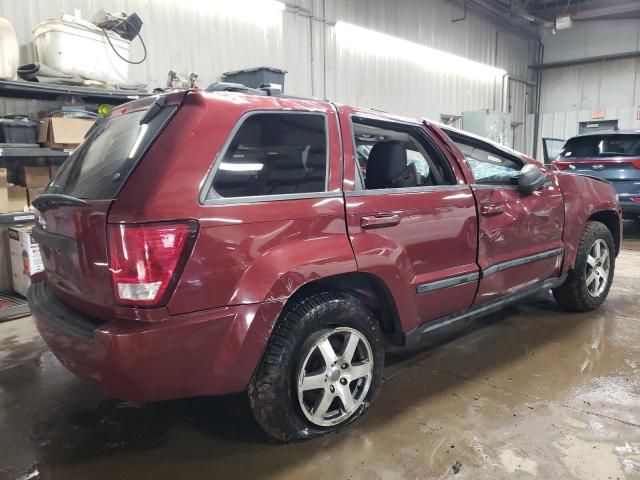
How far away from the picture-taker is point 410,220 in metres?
2.35

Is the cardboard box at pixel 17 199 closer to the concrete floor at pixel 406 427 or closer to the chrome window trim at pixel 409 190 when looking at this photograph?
the concrete floor at pixel 406 427

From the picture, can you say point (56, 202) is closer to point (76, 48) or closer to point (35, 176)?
point (35, 176)

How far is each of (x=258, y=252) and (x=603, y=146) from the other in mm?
6846

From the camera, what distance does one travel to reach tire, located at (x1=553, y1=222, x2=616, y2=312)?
11.8 ft

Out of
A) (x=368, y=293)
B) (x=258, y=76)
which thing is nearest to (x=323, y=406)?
(x=368, y=293)

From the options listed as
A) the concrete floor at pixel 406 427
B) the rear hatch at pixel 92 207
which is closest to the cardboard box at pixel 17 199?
the concrete floor at pixel 406 427

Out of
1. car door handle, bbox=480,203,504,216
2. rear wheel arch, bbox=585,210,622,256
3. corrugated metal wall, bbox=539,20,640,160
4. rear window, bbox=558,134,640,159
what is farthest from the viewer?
corrugated metal wall, bbox=539,20,640,160

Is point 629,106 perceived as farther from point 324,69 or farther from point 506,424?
point 506,424

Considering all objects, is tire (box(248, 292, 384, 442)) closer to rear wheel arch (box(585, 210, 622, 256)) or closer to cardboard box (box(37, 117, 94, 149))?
rear wheel arch (box(585, 210, 622, 256))

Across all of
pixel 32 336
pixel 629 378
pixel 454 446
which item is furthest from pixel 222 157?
pixel 32 336

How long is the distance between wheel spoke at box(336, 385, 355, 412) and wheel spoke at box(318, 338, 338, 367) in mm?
145

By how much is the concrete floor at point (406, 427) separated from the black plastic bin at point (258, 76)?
12.7 ft

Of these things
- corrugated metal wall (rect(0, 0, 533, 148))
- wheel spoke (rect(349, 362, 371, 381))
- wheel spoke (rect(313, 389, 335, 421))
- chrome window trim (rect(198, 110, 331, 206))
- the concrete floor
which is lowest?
the concrete floor

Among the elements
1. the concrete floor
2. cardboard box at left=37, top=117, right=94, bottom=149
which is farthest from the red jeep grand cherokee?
cardboard box at left=37, top=117, right=94, bottom=149
